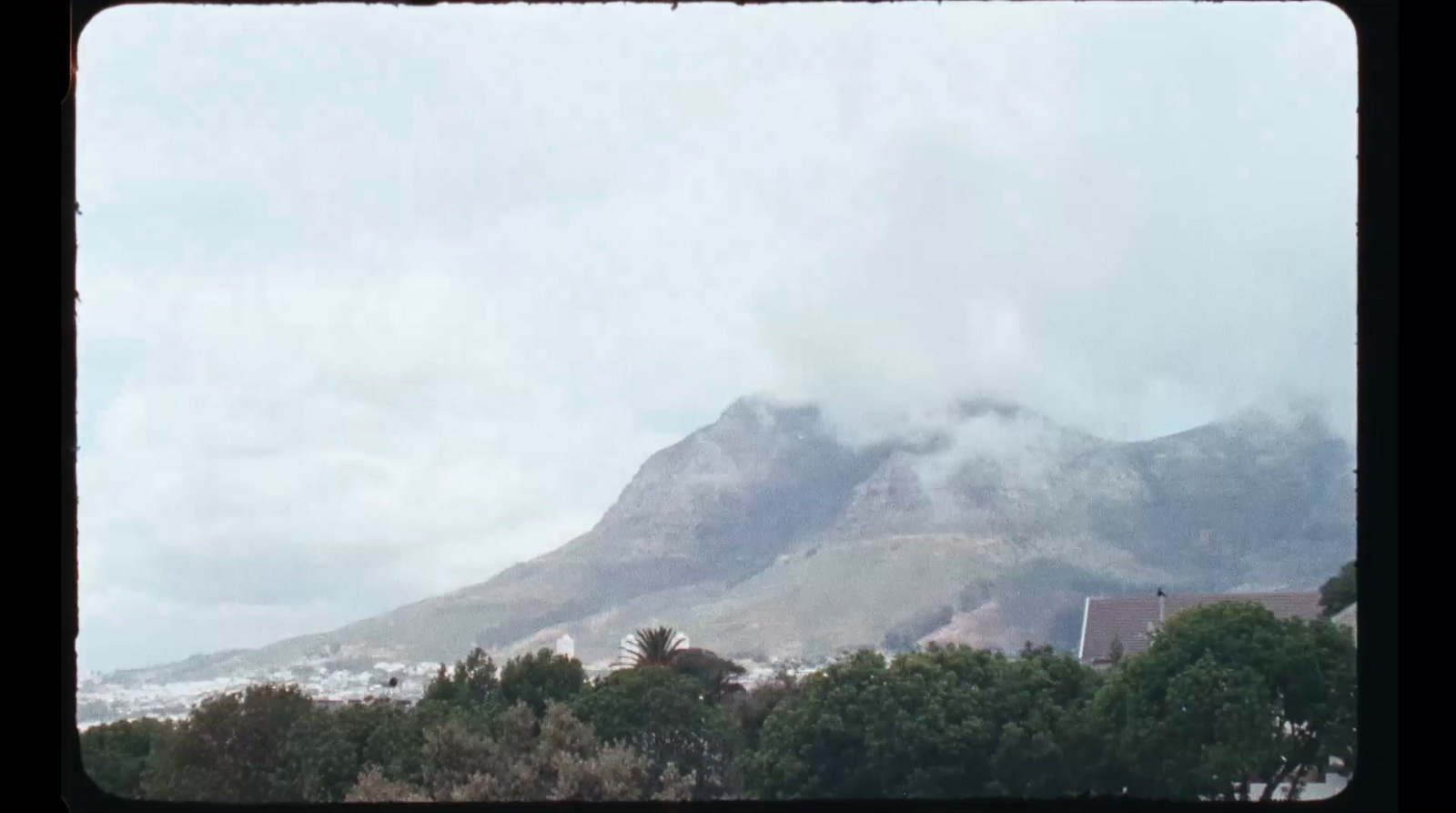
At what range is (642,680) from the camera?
24.4ft

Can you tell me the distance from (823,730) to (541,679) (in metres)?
1.61

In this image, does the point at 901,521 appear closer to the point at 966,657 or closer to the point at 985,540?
the point at 985,540

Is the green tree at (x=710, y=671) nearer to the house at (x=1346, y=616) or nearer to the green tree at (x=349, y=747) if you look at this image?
the green tree at (x=349, y=747)

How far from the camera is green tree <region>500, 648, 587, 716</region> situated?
23.6 ft

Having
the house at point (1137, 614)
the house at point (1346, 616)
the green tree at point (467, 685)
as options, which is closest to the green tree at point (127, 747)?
the green tree at point (467, 685)

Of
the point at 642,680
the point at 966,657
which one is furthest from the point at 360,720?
the point at 966,657

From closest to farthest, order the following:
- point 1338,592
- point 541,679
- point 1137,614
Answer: point 541,679
point 1338,592
point 1137,614

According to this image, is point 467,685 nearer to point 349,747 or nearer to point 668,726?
point 349,747

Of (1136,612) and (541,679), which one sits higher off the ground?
(1136,612)

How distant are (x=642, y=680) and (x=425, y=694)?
1.21 metres

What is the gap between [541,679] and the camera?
735 cm

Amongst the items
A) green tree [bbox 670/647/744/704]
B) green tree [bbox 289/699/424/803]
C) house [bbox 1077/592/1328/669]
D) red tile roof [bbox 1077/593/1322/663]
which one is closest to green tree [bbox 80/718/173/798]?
green tree [bbox 289/699/424/803]

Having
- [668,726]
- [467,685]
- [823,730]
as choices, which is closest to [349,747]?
[467,685]

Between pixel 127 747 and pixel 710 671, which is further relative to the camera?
A: pixel 710 671
